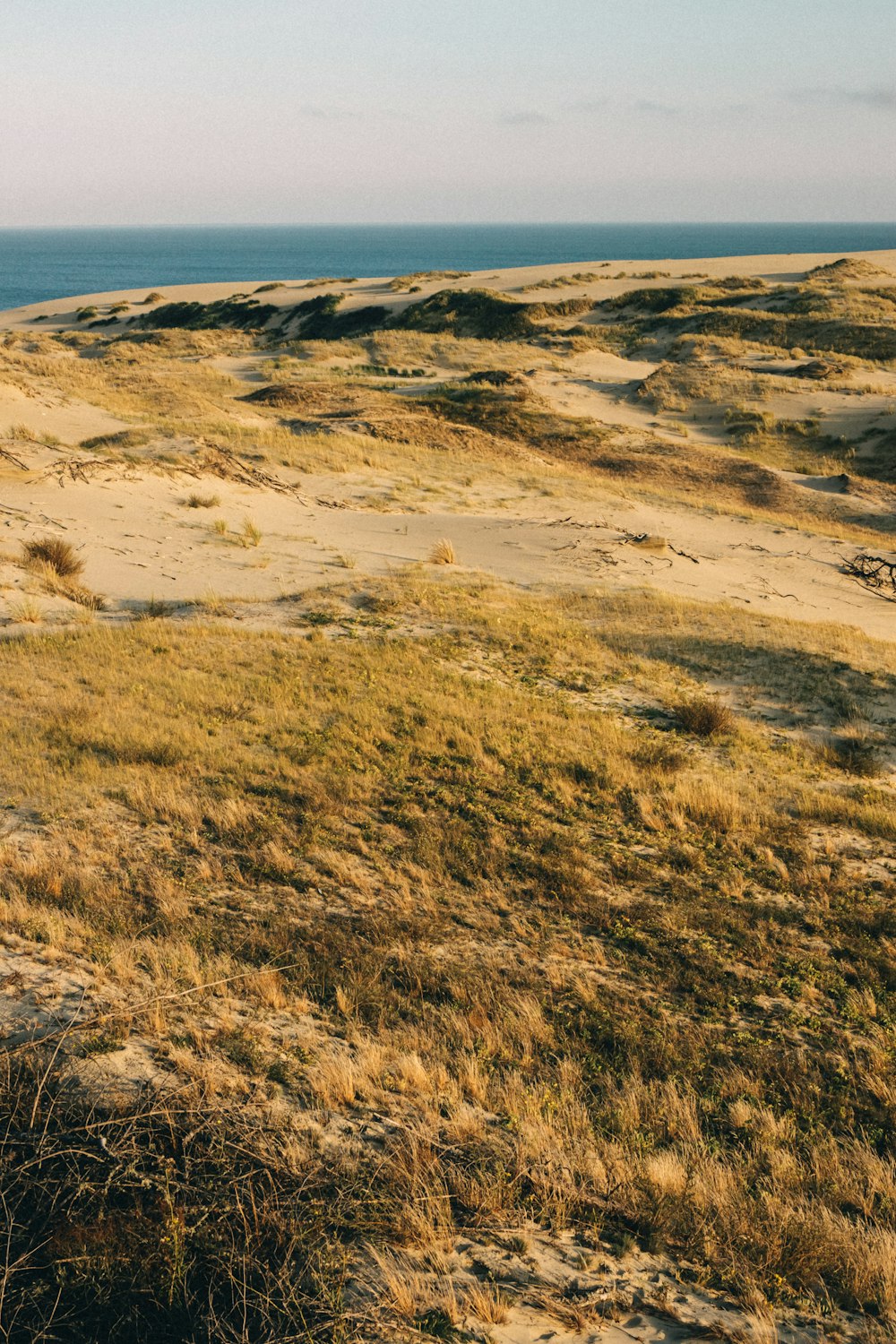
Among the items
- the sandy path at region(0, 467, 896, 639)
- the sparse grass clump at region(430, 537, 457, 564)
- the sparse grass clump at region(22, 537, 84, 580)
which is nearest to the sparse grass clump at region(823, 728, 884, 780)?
the sandy path at region(0, 467, 896, 639)

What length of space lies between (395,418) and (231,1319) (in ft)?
101

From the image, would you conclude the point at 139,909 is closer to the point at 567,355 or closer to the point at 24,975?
the point at 24,975

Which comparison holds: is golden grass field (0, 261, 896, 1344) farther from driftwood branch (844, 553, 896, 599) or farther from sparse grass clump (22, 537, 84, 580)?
driftwood branch (844, 553, 896, 599)

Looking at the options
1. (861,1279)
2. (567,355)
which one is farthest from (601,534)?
(567,355)

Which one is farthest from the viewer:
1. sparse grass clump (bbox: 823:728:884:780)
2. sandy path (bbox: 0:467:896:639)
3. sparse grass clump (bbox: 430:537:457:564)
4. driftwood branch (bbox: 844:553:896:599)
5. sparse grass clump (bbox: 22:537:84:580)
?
driftwood branch (bbox: 844:553:896:599)

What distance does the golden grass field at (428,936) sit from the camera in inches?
148

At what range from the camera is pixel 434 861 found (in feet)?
25.0

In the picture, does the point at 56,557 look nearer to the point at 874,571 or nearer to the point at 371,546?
the point at 371,546

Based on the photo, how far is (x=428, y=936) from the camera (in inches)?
262

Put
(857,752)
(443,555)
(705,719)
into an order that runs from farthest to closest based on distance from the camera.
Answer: (443,555)
(705,719)
(857,752)

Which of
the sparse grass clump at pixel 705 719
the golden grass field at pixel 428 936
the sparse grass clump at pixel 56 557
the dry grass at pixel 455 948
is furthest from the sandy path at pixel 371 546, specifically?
the sparse grass clump at pixel 705 719

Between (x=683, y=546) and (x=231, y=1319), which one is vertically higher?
(x=683, y=546)

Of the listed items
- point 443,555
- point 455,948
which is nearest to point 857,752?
point 455,948

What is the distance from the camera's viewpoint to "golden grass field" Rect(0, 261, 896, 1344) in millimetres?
3771
